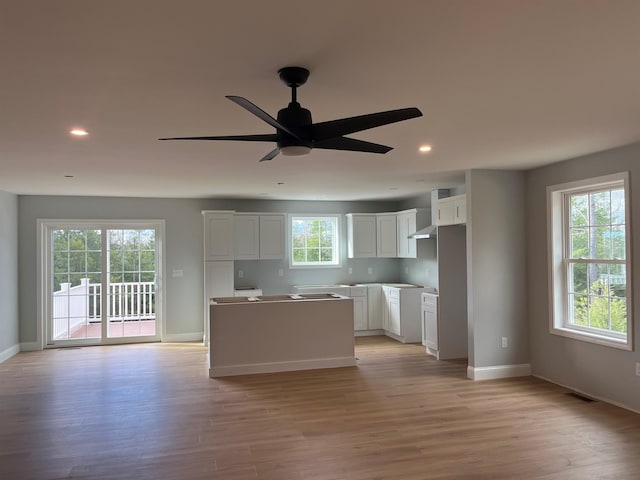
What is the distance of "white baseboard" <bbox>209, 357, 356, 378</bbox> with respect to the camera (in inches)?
223

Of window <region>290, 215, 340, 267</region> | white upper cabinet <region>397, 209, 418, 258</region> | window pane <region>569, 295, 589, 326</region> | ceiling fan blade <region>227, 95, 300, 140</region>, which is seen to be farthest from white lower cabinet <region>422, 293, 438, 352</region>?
ceiling fan blade <region>227, 95, 300, 140</region>

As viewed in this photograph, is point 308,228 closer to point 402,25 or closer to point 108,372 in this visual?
point 108,372

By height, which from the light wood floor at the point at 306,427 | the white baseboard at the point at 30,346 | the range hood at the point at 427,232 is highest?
the range hood at the point at 427,232

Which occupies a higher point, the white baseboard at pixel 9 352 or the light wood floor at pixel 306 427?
the white baseboard at pixel 9 352

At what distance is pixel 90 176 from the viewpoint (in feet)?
17.9

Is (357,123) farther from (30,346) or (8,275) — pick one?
(30,346)

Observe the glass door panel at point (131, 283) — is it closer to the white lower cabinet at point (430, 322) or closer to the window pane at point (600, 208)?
the white lower cabinet at point (430, 322)

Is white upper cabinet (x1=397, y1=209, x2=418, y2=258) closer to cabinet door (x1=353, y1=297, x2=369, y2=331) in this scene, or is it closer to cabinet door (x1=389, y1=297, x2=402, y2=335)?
cabinet door (x1=389, y1=297, x2=402, y2=335)

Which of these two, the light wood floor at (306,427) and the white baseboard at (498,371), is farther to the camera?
the white baseboard at (498,371)

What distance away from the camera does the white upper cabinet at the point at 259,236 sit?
25.8ft

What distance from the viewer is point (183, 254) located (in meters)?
7.85

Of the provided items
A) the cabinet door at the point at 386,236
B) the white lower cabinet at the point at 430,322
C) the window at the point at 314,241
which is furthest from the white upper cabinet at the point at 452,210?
the window at the point at 314,241

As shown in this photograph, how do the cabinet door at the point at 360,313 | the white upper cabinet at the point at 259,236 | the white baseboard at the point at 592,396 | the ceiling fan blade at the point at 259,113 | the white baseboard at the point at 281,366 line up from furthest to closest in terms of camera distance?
1. the cabinet door at the point at 360,313
2. the white upper cabinet at the point at 259,236
3. the white baseboard at the point at 281,366
4. the white baseboard at the point at 592,396
5. the ceiling fan blade at the point at 259,113

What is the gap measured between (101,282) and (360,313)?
443 cm
